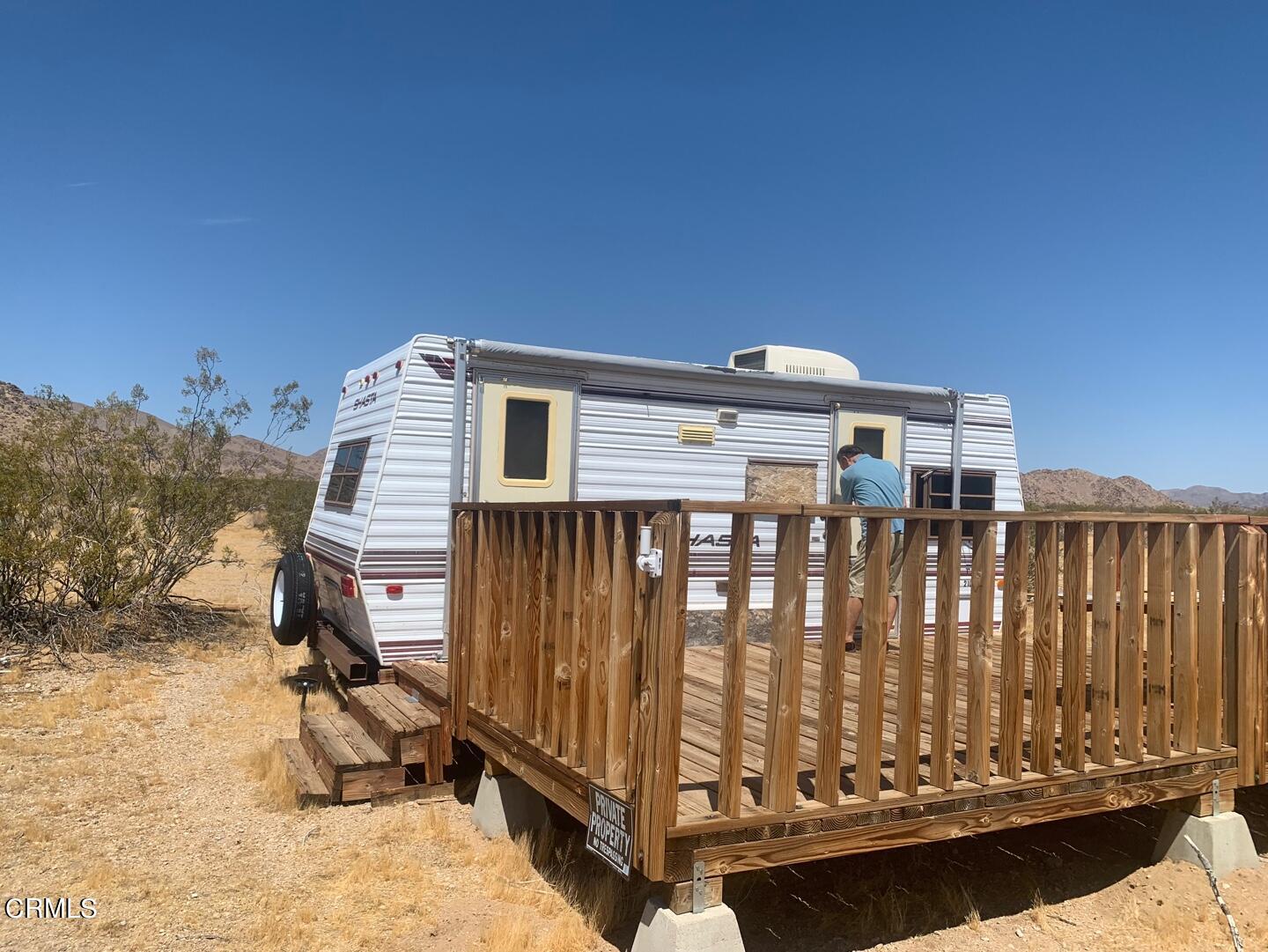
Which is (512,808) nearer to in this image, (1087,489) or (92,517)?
(92,517)

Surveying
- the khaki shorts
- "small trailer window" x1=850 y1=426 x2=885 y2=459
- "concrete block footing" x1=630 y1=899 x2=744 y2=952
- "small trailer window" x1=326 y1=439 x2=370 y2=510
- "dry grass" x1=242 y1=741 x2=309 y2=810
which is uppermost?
"small trailer window" x1=850 y1=426 x2=885 y2=459

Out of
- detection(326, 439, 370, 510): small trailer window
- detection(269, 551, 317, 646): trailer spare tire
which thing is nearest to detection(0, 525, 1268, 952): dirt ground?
detection(269, 551, 317, 646): trailer spare tire

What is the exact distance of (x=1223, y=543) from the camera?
13.6 feet

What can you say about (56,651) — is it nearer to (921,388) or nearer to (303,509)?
(921,388)

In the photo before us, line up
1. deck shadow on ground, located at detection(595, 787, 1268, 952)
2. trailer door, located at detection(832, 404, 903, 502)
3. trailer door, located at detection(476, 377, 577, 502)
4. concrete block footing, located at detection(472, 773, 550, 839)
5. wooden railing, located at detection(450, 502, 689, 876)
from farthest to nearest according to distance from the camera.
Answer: trailer door, located at detection(832, 404, 903, 502)
trailer door, located at detection(476, 377, 577, 502)
concrete block footing, located at detection(472, 773, 550, 839)
deck shadow on ground, located at detection(595, 787, 1268, 952)
wooden railing, located at detection(450, 502, 689, 876)

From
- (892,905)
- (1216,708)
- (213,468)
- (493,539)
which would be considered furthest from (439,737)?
(213,468)

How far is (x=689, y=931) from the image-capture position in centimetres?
305

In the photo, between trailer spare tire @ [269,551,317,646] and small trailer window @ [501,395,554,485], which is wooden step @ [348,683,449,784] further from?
trailer spare tire @ [269,551,317,646]

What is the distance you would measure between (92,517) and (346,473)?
3944 mm

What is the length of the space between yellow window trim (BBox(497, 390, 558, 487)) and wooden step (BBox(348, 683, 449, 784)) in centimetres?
165

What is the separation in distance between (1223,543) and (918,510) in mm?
1827

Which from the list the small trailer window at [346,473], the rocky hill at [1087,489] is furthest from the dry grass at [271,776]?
the rocky hill at [1087,489]

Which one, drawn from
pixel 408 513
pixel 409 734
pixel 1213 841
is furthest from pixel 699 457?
pixel 1213 841

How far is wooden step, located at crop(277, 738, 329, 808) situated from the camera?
502 cm
